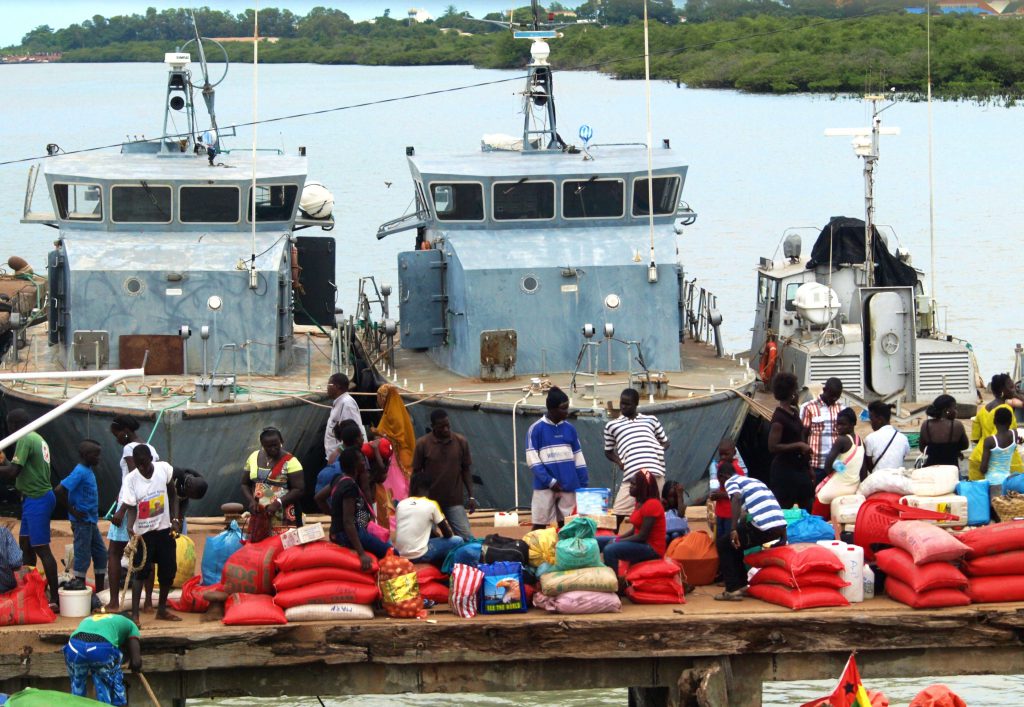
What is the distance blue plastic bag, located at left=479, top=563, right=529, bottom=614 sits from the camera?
1190cm

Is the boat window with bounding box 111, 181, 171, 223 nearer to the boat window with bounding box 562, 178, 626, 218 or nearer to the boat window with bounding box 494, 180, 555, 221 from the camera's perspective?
the boat window with bounding box 494, 180, 555, 221

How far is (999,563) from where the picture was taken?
12094 mm

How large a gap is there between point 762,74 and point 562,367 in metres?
56.5

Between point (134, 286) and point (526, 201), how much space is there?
4.05 metres

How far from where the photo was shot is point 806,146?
6188 centimetres

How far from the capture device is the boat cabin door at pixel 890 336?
1898cm

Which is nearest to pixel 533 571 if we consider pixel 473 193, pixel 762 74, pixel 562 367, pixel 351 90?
pixel 562 367

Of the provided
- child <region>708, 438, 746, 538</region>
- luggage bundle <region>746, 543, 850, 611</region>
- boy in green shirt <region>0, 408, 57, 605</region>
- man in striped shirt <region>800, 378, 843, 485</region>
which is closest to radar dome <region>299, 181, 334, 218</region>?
man in striped shirt <region>800, 378, 843, 485</region>

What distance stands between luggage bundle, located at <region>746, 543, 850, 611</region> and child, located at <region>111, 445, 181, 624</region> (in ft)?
12.9

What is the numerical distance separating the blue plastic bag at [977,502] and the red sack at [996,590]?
1.11 metres

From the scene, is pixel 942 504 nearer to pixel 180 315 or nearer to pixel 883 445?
pixel 883 445

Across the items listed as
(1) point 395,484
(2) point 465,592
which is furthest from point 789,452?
(1) point 395,484

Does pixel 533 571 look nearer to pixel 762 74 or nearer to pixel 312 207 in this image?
pixel 312 207

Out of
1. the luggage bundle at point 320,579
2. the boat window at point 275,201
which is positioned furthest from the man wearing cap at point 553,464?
the boat window at point 275,201
